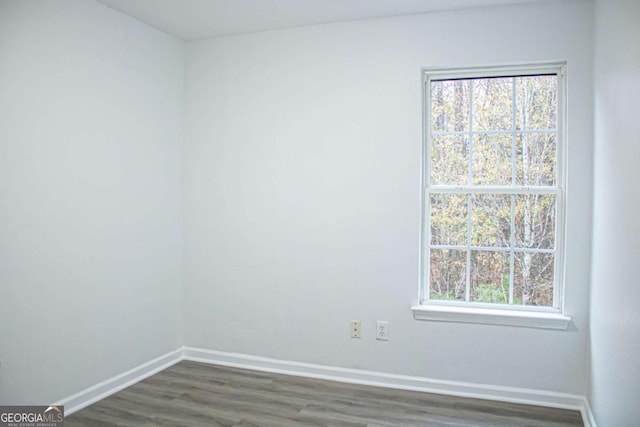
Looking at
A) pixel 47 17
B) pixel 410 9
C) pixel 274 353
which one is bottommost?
pixel 274 353

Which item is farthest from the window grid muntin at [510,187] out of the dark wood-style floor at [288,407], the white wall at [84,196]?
the white wall at [84,196]

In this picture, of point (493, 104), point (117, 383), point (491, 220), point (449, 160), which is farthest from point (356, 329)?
point (493, 104)

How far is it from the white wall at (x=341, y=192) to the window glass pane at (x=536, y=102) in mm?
161

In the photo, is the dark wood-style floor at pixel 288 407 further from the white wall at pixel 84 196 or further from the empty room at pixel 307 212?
the white wall at pixel 84 196

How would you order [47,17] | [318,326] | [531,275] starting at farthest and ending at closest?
[318,326], [531,275], [47,17]

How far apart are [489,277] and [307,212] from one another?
135 cm

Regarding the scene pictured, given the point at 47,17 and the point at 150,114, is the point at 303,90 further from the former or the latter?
the point at 47,17

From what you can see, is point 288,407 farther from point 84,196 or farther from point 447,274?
point 84,196

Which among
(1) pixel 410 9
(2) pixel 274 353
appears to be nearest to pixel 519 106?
(1) pixel 410 9

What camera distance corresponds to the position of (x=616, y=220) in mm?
2258

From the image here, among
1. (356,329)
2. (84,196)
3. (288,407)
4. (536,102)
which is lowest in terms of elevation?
(288,407)

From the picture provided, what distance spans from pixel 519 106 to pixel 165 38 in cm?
263

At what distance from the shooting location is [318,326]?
11.7 feet

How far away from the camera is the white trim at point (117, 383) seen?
294 centimetres
